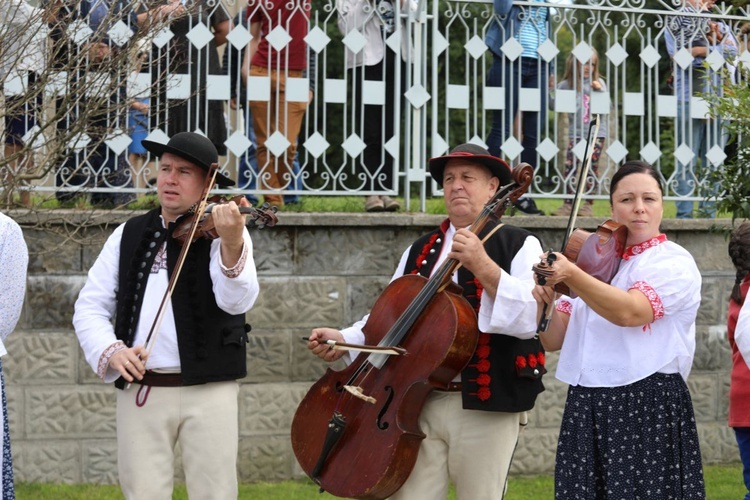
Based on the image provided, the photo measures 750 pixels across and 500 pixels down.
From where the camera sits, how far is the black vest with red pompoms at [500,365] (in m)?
4.46

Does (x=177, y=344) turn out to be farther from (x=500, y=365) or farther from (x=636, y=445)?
(x=636, y=445)

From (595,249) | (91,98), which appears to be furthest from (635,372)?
(91,98)

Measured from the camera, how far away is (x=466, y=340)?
14.4 ft

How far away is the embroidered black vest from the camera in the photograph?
4641 mm

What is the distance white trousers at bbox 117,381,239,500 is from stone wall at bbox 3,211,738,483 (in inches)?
80.5

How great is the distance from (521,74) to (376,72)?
993 mm

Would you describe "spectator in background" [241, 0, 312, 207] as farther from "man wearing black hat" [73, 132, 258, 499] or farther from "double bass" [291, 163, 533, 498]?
"double bass" [291, 163, 533, 498]

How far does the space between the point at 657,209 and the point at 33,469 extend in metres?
4.16

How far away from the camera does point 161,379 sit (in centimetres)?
468

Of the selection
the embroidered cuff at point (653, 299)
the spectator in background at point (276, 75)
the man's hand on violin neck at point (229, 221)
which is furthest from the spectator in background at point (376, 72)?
the embroidered cuff at point (653, 299)

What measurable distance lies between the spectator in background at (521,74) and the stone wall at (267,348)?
0.66 meters

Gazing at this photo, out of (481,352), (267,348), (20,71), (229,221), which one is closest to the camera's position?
(229,221)

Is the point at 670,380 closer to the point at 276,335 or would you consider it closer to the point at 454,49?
the point at 276,335

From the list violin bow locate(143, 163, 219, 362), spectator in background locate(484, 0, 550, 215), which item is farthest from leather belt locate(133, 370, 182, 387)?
spectator in background locate(484, 0, 550, 215)
